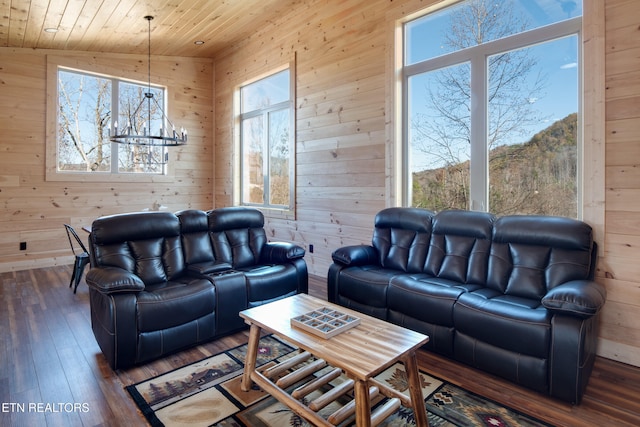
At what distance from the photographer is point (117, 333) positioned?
2.43 metres

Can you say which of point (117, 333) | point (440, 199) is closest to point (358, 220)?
point (440, 199)

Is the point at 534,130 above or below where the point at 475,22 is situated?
below

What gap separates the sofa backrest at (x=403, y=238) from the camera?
3.37 meters

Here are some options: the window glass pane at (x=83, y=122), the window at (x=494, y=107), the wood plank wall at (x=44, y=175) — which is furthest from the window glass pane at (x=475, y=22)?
the window glass pane at (x=83, y=122)

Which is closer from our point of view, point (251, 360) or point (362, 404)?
point (362, 404)

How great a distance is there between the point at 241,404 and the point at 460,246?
2113 mm

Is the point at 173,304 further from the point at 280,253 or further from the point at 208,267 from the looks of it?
the point at 280,253

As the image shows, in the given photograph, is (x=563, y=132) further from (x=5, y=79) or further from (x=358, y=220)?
(x=5, y=79)

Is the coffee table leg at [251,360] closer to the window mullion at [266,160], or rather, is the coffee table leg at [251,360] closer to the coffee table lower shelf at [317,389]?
the coffee table lower shelf at [317,389]

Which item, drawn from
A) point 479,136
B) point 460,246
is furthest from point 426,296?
point 479,136

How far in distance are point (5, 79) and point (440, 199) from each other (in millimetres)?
5970

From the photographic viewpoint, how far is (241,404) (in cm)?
212

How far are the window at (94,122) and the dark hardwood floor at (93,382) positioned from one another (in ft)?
9.94

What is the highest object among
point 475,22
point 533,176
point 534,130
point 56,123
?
point 475,22
